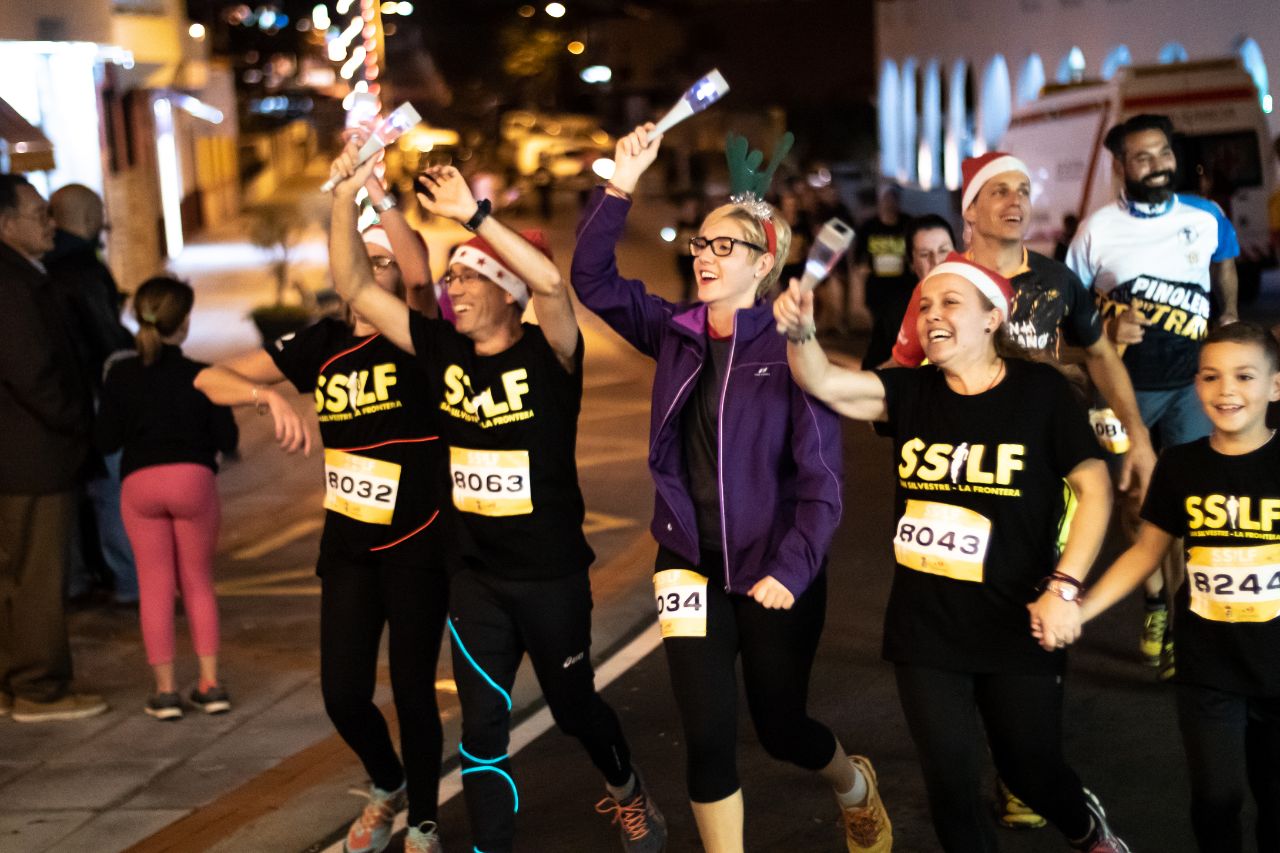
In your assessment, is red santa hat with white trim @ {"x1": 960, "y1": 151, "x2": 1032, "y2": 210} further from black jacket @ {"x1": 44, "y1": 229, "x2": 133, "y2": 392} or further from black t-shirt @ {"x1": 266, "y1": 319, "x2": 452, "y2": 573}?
black jacket @ {"x1": 44, "y1": 229, "x2": 133, "y2": 392}

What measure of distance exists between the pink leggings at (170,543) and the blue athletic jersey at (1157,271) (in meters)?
3.64

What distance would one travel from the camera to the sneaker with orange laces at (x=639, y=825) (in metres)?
5.44

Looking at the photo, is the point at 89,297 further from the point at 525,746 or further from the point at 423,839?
the point at 423,839

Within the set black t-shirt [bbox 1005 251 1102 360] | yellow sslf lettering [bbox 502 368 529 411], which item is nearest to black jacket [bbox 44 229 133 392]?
yellow sslf lettering [bbox 502 368 529 411]

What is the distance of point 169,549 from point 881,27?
46.9 metres

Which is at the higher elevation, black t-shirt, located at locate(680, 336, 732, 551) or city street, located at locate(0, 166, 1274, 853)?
black t-shirt, located at locate(680, 336, 732, 551)

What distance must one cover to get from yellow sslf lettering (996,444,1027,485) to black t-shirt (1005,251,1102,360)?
126cm

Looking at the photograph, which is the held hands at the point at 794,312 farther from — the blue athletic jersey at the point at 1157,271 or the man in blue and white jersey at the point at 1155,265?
the blue athletic jersey at the point at 1157,271

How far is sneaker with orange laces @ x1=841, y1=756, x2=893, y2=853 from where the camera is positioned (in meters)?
5.20

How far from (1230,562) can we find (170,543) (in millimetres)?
4346

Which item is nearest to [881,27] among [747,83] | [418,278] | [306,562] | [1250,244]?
[747,83]

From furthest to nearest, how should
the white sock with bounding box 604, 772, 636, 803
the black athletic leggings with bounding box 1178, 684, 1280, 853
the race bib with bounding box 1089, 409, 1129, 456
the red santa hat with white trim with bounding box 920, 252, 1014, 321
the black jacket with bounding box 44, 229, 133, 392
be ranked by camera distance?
the black jacket with bounding box 44, 229, 133, 392, the race bib with bounding box 1089, 409, 1129, 456, the white sock with bounding box 604, 772, 636, 803, the red santa hat with white trim with bounding box 920, 252, 1014, 321, the black athletic leggings with bounding box 1178, 684, 1280, 853

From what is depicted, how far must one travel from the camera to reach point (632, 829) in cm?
545

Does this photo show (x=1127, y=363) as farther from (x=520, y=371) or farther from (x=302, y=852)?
(x=302, y=852)
